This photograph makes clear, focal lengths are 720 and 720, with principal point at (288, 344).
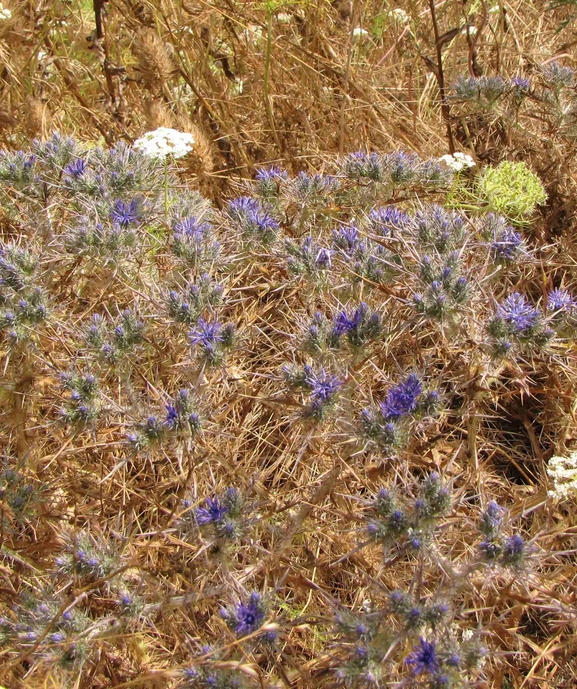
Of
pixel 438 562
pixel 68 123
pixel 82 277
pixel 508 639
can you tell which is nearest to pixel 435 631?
pixel 438 562

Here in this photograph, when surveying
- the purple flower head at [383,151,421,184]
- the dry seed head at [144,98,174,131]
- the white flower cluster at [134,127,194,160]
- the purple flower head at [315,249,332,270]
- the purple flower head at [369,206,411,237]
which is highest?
the dry seed head at [144,98,174,131]

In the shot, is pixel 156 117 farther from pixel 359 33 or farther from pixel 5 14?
pixel 359 33

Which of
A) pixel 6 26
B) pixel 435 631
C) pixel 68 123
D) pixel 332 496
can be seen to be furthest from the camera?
pixel 68 123

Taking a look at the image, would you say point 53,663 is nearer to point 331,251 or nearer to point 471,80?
point 331,251

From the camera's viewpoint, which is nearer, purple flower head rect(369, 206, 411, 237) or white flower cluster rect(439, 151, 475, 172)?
purple flower head rect(369, 206, 411, 237)

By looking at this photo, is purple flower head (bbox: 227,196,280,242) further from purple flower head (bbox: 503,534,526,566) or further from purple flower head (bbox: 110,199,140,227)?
purple flower head (bbox: 503,534,526,566)

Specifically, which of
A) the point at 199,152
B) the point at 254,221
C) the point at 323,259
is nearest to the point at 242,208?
the point at 254,221

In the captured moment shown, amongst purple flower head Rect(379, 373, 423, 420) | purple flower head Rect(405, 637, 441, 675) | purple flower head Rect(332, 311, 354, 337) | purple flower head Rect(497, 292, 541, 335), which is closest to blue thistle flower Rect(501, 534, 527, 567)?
purple flower head Rect(405, 637, 441, 675)
